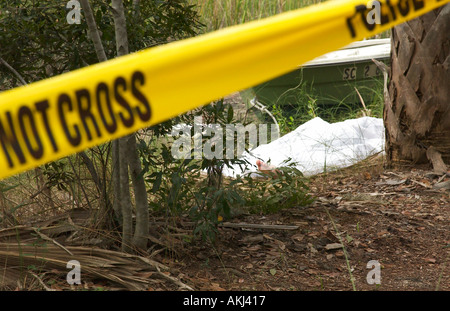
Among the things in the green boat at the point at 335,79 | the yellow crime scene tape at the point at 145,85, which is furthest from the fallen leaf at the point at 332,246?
the green boat at the point at 335,79

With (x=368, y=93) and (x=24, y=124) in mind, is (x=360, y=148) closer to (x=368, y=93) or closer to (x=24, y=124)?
(x=368, y=93)

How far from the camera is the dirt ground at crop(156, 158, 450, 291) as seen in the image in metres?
2.89

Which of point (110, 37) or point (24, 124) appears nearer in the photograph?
point (24, 124)

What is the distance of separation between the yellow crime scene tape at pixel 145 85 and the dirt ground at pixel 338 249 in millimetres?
1099

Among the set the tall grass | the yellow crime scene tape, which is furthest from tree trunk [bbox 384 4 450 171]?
the tall grass

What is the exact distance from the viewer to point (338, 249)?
3.27 meters

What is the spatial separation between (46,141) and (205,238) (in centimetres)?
150

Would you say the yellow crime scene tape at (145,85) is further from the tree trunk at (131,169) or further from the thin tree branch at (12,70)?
the thin tree branch at (12,70)

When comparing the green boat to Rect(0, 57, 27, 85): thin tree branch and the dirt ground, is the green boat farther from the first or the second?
Rect(0, 57, 27, 85): thin tree branch

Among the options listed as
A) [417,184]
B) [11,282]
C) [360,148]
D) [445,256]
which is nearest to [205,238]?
[11,282]

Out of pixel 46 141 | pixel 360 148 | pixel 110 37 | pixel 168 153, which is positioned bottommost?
pixel 360 148

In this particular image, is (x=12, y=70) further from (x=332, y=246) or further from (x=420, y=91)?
(x=420, y=91)

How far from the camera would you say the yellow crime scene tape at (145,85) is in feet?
5.16

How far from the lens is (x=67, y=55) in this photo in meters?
3.13
